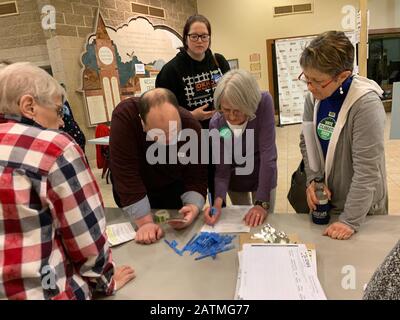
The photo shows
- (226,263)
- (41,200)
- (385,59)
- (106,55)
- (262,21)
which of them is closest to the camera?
(41,200)

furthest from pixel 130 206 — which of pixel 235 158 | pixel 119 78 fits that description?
pixel 119 78

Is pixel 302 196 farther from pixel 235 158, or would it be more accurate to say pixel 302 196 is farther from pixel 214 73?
pixel 214 73

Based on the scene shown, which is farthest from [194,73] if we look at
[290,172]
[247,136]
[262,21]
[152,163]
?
[262,21]

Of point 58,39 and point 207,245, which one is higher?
point 58,39

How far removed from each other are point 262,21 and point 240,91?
675 cm

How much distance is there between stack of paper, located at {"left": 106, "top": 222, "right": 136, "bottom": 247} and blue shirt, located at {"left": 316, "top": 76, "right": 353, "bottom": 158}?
0.86 meters

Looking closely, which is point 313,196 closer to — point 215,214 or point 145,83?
point 215,214

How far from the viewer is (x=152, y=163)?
4.83 ft

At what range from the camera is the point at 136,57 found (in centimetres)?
570

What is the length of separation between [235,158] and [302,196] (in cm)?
36

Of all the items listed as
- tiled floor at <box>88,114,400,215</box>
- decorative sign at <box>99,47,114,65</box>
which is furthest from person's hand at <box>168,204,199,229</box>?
decorative sign at <box>99,47,114,65</box>

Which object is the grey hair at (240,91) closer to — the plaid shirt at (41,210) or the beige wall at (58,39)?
the plaid shirt at (41,210)

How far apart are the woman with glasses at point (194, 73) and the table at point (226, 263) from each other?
780 millimetres

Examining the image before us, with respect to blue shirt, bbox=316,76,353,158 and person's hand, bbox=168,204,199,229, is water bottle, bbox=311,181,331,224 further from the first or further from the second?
person's hand, bbox=168,204,199,229
